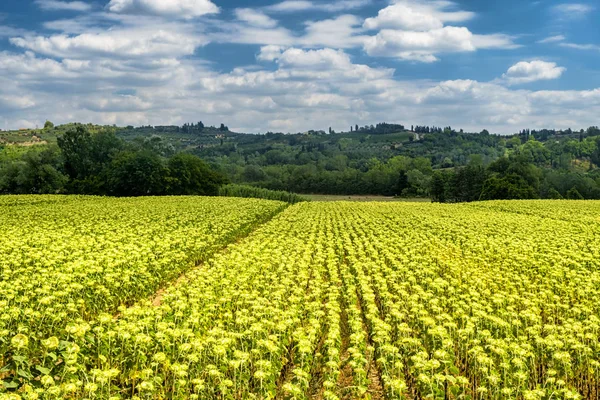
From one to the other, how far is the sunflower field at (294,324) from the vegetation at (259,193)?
53.1m

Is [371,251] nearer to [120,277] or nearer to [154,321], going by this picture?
[120,277]

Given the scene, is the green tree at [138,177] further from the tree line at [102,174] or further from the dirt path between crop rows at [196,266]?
the dirt path between crop rows at [196,266]

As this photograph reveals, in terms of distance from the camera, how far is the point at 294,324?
10773mm

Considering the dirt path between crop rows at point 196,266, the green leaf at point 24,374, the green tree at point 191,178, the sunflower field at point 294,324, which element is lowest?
the dirt path between crop rows at point 196,266

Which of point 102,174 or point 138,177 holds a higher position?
point 102,174

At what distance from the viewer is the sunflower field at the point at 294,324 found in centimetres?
779

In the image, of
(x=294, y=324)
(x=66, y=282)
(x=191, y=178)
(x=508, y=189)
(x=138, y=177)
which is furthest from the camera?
(x=508, y=189)

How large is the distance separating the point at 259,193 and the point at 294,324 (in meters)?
68.3

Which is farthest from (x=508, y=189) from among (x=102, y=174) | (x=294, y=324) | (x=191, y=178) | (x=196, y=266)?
(x=294, y=324)

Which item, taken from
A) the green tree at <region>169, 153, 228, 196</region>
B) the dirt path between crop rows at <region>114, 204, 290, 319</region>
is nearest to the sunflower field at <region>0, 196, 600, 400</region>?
the dirt path between crop rows at <region>114, 204, 290, 319</region>

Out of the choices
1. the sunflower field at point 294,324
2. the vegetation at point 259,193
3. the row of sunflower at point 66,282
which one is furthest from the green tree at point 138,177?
the sunflower field at point 294,324

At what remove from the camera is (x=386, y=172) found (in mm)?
150625

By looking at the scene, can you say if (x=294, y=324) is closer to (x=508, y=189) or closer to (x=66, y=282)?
(x=66, y=282)

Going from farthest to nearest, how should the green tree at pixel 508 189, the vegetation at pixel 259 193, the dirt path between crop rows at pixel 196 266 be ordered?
the green tree at pixel 508 189 → the vegetation at pixel 259 193 → the dirt path between crop rows at pixel 196 266
